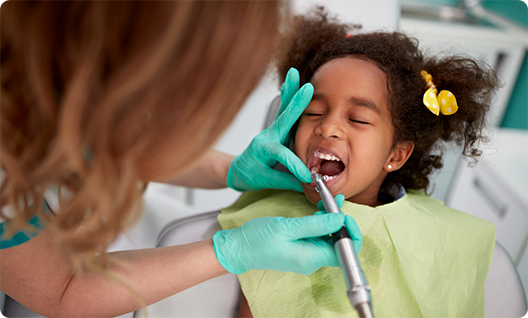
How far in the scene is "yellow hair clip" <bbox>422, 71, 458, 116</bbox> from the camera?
0.89m

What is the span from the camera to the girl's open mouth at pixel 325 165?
0.88 metres

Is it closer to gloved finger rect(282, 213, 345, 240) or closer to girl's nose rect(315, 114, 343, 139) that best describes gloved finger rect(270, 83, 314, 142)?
girl's nose rect(315, 114, 343, 139)

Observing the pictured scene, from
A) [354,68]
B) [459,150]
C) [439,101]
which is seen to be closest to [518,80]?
[459,150]

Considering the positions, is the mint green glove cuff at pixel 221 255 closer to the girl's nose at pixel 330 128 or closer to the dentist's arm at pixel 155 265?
the dentist's arm at pixel 155 265

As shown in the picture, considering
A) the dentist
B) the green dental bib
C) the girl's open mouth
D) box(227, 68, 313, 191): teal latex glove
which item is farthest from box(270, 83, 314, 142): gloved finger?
the dentist

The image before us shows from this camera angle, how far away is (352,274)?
1.85 feet

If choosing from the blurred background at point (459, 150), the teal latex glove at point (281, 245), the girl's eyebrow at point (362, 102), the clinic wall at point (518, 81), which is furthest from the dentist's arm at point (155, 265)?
the clinic wall at point (518, 81)

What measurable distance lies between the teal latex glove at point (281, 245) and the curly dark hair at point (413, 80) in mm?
400

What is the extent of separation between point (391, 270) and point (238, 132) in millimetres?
883

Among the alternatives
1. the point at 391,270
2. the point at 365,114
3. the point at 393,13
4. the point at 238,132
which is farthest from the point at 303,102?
the point at 393,13

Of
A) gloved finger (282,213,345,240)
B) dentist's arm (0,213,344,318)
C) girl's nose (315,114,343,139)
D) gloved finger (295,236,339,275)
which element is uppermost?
girl's nose (315,114,343,139)

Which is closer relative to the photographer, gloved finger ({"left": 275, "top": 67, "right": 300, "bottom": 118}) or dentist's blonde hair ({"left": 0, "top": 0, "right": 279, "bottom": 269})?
dentist's blonde hair ({"left": 0, "top": 0, "right": 279, "bottom": 269})

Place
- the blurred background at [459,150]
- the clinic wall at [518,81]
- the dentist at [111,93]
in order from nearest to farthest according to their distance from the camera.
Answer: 1. the dentist at [111,93]
2. the blurred background at [459,150]
3. the clinic wall at [518,81]

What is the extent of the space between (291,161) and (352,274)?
1.17 feet
